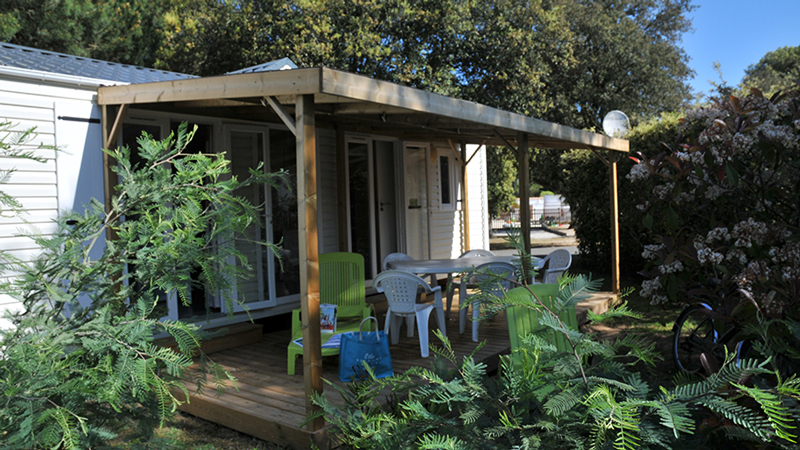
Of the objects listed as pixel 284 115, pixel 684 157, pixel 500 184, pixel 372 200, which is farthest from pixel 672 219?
pixel 500 184

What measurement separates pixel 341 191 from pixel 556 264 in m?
2.75

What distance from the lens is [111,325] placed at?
2332 mm

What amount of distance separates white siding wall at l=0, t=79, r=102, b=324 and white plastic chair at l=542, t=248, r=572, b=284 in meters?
4.43

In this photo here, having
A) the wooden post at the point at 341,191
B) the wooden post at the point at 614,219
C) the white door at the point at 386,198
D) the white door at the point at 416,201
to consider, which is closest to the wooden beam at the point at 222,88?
the wooden post at the point at 341,191

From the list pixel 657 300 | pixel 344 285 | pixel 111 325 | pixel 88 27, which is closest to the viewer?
pixel 111 325

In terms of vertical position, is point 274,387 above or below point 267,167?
below

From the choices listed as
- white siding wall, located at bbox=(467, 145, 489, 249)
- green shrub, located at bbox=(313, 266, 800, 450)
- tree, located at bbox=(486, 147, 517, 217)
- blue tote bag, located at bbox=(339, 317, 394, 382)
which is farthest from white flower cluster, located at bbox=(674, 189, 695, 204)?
tree, located at bbox=(486, 147, 517, 217)

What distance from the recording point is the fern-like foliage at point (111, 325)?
2.02 meters

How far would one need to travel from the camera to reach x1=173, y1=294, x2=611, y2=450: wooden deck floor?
3568 millimetres

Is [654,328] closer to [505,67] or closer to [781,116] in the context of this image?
[781,116]

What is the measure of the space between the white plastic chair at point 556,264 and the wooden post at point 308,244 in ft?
10.4

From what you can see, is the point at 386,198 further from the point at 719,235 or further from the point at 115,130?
the point at 719,235

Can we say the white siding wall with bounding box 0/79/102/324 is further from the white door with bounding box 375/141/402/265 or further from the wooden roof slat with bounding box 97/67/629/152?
the white door with bounding box 375/141/402/265

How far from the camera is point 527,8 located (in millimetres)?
14531
